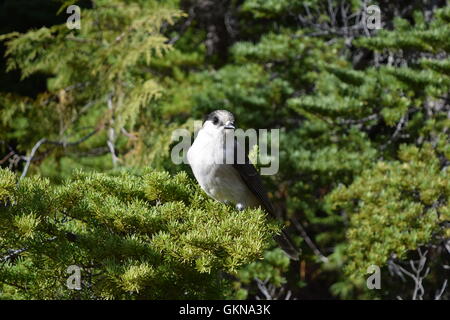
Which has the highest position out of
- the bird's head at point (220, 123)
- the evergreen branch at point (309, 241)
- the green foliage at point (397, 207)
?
the bird's head at point (220, 123)

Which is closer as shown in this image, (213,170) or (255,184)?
(213,170)

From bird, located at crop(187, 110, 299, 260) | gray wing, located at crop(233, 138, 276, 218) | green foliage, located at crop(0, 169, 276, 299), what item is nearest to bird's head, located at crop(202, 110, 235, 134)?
bird, located at crop(187, 110, 299, 260)

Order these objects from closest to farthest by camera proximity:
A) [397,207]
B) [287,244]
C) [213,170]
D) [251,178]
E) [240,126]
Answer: [213,170] < [251,178] < [287,244] < [397,207] < [240,126]

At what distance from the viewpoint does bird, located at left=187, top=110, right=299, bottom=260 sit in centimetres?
384

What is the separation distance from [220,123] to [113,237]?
131 cm

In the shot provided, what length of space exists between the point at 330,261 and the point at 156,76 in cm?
362

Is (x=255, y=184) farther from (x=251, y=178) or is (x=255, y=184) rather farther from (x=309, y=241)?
(x=309, y=241)

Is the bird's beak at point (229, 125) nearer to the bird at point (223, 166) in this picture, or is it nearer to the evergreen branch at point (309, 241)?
the bird at point (223, 166)

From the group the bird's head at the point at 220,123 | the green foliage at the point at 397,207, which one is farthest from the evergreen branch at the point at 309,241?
the bird's head at the point at 220,123

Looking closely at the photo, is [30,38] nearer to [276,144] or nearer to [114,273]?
[276,144]

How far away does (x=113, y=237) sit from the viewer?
9.55ft

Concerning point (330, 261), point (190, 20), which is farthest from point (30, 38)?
point (330, 261)

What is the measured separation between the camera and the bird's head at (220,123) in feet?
12.7

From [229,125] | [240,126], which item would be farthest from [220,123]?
[240,126]
